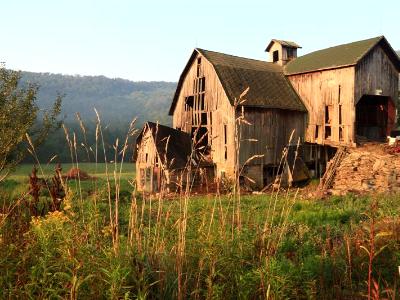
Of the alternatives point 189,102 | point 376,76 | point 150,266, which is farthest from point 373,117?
point 150,266

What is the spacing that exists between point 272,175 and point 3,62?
1789 centimetres

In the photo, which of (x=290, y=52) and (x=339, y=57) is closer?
(x=339, y=57)

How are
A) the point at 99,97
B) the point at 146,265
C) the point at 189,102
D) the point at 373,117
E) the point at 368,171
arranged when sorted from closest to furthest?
the point at 146,265, the point at 368,171, the point at 373,117, the point at 189,102, the point at 99,97

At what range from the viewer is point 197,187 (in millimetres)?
24828

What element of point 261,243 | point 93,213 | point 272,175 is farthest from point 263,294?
point 272,175

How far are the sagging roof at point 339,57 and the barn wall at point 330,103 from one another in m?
0.40

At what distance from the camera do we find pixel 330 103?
24.0 m

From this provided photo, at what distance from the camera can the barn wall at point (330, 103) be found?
22578 mm

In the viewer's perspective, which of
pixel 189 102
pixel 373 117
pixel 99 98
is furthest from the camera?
pixel 99 98

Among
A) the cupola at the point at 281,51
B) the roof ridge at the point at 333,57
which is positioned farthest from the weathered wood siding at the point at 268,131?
the cupola at the point at 281,51

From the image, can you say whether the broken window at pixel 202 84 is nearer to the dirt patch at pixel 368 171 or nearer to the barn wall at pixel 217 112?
the barn wall at pixel 217 112

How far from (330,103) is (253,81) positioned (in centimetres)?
527

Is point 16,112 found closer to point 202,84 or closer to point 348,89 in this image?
point 202,84

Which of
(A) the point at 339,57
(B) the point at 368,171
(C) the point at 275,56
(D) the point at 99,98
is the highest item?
(D) the point at 99,98
